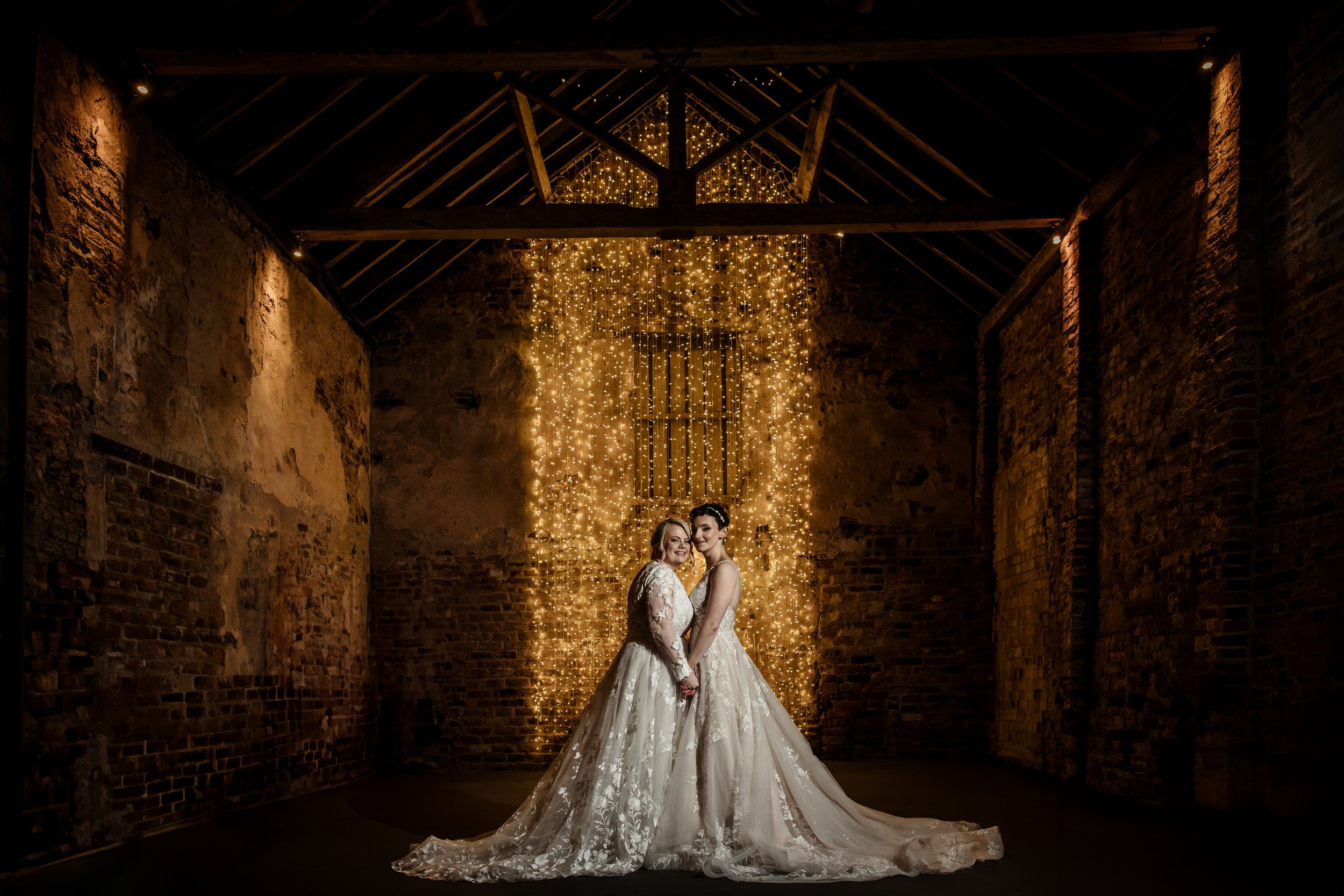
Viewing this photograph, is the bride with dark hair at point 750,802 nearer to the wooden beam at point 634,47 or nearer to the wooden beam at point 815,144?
the wooden beam at point 634,47

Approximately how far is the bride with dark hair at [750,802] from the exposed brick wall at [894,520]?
15.8 ft

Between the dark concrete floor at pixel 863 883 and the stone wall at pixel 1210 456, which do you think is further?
the stone wall at pixel 1210 456

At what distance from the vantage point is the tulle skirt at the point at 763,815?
4.29 m

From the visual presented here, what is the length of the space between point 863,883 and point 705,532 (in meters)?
1.61

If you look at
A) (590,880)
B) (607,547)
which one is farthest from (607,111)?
(590,880)

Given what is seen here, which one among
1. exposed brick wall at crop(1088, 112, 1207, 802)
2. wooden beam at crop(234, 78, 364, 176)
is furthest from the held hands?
wooden beam at crop(234, 78, 364, 176)

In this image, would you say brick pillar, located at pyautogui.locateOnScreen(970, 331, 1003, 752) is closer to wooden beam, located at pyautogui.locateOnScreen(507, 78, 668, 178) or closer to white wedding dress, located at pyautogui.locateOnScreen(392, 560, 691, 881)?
wooden beam, located at pyautogui.locateOnScreen(507, 78, 668, 178)

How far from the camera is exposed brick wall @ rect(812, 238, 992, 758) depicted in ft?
32.2

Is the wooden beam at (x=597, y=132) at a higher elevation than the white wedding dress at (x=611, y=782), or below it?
higher

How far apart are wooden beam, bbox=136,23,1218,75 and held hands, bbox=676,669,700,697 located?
338cm

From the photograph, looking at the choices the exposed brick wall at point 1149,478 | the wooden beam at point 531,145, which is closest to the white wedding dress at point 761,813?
the exposed brick wall at point 1149,478

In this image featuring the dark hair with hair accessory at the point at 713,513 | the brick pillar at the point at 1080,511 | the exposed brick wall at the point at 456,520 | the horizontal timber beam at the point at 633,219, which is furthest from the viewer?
the exposed brick wall at the point at 456,520

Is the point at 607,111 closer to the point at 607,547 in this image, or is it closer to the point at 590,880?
the point at 607,547

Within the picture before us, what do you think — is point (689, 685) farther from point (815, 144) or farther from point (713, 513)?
point (815, 144)
